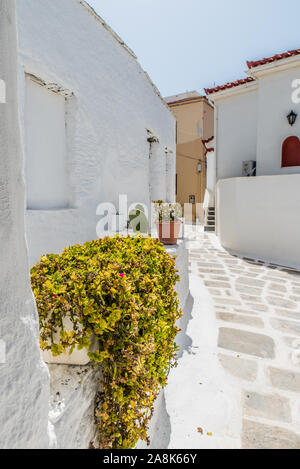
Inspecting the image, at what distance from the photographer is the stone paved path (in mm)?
2211

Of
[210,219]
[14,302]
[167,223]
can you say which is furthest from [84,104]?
[210,219]

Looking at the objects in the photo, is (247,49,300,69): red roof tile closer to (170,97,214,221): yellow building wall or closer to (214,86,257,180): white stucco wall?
(214,86,257,180): white stucco wall

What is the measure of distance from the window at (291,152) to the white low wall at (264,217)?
1652mm

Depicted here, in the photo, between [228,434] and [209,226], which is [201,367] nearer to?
[228,434]

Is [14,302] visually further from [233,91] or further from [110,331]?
[233,91]

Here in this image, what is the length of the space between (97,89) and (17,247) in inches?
173

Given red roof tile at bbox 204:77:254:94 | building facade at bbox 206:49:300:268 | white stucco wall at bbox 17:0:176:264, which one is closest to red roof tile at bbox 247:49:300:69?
building facade at bbox 206:49:300:268

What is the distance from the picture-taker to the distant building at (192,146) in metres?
18.1

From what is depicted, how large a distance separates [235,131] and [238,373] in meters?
10.3

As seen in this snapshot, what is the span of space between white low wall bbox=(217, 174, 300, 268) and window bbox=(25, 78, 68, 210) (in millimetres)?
6227

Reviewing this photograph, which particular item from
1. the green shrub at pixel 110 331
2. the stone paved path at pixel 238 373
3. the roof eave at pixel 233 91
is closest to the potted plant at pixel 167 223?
the stone paved path at pixel 238 373

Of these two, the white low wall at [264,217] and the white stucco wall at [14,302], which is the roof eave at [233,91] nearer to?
the white low wall at [264,217]

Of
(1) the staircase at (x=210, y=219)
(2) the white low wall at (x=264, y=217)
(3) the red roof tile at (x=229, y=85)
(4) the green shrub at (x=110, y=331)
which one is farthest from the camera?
(1) the staircase at (x=210, y=219)

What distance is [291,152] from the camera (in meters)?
8.93
